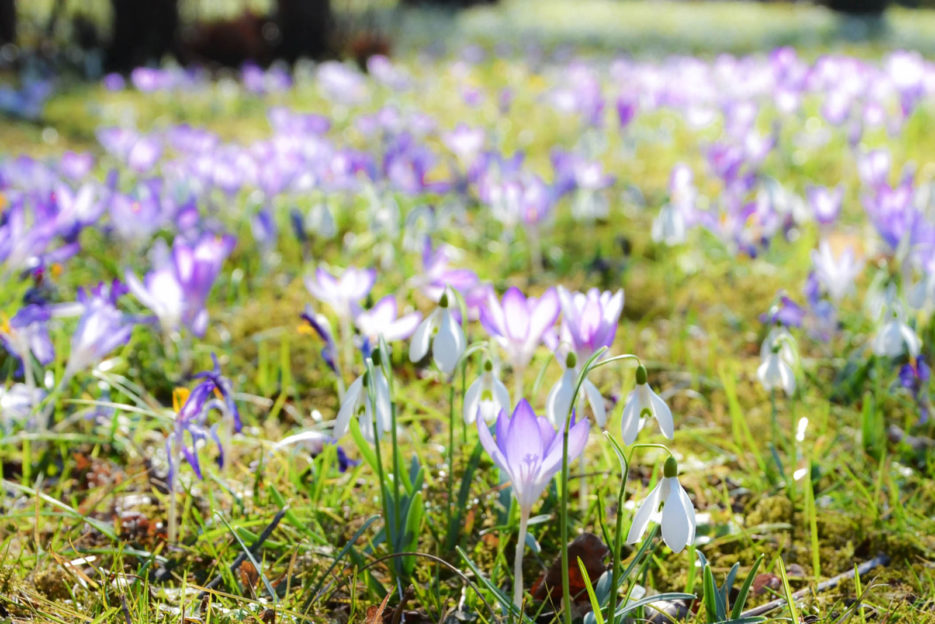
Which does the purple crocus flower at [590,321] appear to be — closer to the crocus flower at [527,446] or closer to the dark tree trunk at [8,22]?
the crocus flower at [527,446]

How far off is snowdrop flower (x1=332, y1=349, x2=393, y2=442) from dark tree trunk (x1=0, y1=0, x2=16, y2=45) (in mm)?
9856

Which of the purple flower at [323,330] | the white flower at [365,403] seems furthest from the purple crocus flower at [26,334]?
the white flower at [365,403]

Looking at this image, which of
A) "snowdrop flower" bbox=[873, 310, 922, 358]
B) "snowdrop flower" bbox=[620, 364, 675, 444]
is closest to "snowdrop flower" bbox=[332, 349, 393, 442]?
"snowdrop flower" bbox=[620, 364, 675, 444]

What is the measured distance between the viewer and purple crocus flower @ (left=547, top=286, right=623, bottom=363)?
5.14 ft

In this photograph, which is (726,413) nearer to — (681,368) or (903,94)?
(681,368)

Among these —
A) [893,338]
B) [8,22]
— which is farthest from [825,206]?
[8,22]

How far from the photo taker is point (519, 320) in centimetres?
167

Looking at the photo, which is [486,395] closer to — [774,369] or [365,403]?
[365,403]

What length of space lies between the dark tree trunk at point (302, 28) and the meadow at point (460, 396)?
6101mm

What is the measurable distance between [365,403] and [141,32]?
A: 360 inches

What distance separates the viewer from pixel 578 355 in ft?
5.31

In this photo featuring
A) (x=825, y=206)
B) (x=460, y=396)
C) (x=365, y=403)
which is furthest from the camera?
(x=825, y=206)

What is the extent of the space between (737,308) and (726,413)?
2.61ft

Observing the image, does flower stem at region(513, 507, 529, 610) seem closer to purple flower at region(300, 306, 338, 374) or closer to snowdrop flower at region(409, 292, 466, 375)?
snowdrop flower at region(409, 292, 466, 375)
